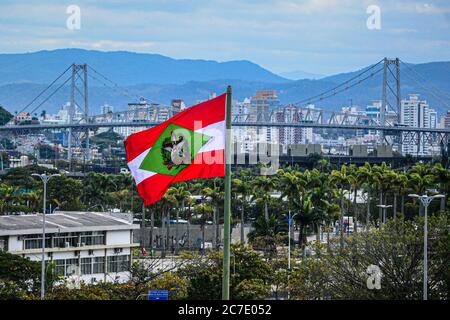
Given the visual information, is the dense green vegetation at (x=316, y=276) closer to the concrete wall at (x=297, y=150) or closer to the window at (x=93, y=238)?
the window at (x=93, y=238)

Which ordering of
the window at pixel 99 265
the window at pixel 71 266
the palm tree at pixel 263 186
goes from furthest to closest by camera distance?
the palm tree at pixel 263 186
the window at pixel 99 265
the window at pixel 71 266

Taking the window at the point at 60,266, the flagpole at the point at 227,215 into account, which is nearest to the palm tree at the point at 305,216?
the window at the point at 60,266

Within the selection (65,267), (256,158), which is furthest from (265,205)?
(256,158)

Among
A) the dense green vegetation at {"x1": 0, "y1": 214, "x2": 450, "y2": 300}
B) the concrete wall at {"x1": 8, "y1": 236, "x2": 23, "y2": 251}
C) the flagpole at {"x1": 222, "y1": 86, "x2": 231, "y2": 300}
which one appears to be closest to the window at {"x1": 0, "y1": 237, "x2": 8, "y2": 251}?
the concrete wall at {"x1": 8, "y1": 236, "x2": 23, "y2": 251}

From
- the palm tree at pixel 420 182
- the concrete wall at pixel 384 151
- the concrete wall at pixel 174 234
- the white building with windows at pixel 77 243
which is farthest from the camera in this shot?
the concrete wall at pixel 384 151

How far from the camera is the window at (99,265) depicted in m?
45.5

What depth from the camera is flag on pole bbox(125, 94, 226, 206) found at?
1403 cm

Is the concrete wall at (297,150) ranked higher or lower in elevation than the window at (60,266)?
higher

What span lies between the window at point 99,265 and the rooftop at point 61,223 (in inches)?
44.4

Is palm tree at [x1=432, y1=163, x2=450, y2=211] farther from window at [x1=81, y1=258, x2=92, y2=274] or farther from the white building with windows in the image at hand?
window at [x1=81, y1=258, x2=92, y2=274]

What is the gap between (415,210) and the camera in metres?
73.6

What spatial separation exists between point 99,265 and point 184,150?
3209 cm

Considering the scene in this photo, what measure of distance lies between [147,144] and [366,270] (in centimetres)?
1749

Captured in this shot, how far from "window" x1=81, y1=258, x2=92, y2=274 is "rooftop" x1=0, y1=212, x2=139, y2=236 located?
1.10m
